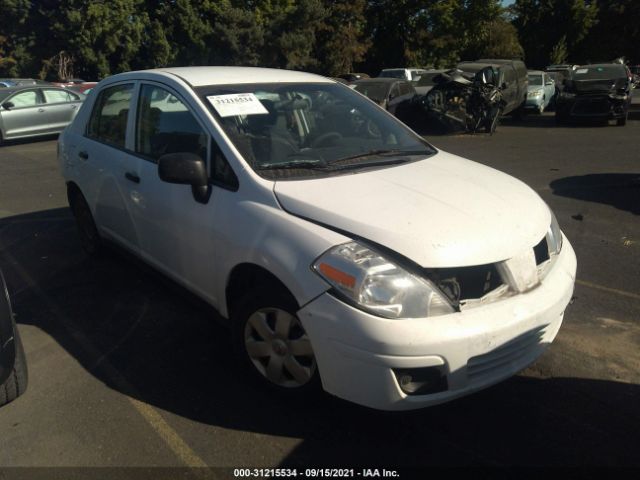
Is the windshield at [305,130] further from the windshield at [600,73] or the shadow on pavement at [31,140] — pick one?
the windshield at [600,73]

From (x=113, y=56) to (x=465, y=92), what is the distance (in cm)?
3219

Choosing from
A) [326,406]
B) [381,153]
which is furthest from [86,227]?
[326,406]

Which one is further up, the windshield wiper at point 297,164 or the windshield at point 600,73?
the windshield wiper at point 297,164

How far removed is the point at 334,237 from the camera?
266 centimetres

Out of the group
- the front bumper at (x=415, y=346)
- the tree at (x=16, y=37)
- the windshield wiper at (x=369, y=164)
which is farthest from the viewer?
the tree at (x=16, y=37)

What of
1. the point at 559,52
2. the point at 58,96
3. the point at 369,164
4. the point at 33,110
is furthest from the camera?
the point at 559,52

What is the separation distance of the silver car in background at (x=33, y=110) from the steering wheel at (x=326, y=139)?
1257cm

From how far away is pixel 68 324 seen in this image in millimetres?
4059

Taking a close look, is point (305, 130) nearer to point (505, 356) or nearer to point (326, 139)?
point (326, 139)

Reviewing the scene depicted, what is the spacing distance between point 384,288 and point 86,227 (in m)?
3.71

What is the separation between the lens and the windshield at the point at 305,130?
10.9 feet

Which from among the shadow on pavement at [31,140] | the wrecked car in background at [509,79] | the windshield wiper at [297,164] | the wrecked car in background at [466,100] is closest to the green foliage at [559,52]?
the wrecked car in background at [509,79]

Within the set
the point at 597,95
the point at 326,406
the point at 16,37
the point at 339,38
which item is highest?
Answer: the point at 16,37

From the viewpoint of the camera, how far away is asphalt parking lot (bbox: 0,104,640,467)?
2.71 m
